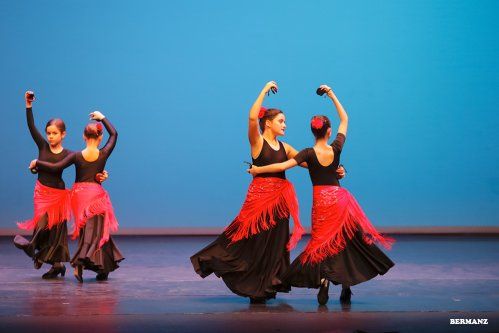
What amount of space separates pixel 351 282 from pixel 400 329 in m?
0.72

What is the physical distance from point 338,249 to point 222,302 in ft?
2.31

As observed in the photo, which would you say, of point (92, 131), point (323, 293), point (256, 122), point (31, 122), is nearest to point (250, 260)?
point (323, 293)

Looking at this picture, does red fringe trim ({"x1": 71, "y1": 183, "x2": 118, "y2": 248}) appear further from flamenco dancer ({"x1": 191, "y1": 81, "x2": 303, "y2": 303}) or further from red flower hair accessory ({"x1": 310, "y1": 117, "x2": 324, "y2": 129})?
red flower hair accessory ({"x1": 310, "y1": 117, "x2": 324, "y2": 129})

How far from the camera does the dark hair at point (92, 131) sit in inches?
227

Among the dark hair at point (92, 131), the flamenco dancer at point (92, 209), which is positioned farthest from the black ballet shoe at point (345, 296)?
the dark hair at point (92, 131)

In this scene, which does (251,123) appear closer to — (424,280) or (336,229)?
(336,229)

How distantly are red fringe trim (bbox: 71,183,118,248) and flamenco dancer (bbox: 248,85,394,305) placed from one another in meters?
1.44

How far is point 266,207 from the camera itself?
187 inches

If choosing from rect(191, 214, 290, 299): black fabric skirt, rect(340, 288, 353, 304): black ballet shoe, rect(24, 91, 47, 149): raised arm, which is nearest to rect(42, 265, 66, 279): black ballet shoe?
rect(24, 91, 47, 149): raised arm

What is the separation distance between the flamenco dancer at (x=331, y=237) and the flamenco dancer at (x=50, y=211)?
1.87m

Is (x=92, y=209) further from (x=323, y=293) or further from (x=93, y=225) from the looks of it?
(x=323, y=293)

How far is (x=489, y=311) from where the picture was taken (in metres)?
4.29

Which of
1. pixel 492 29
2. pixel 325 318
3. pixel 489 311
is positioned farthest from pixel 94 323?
pixel 492 29

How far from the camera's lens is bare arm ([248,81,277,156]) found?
15.4ft
